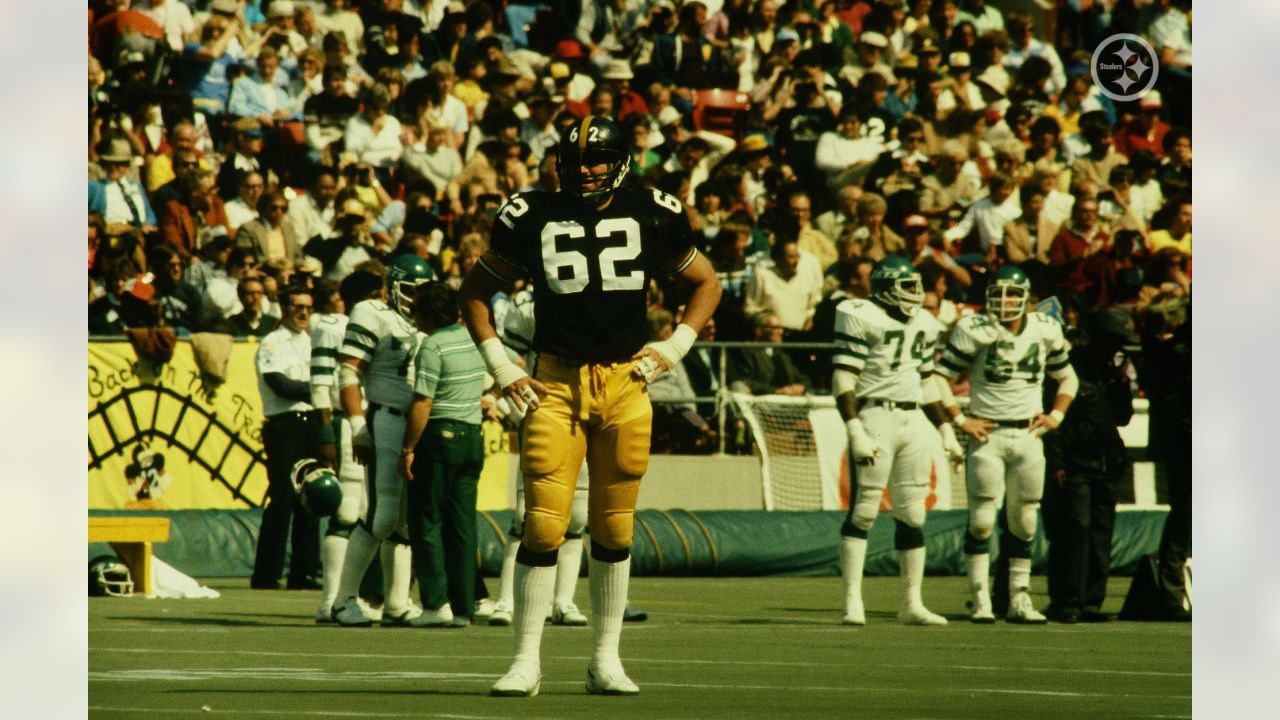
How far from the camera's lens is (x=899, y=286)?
1124cm

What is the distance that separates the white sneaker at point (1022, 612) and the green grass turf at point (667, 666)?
Result: 0.64 feet

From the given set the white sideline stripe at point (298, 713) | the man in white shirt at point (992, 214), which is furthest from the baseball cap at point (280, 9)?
the white sideline stripe at point (298, 713)

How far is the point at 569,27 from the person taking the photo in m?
19.3

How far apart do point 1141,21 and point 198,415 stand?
9060 millimetres

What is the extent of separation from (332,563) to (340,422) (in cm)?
140

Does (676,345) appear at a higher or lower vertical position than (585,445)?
higher

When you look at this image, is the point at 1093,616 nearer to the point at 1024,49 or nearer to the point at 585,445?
the point at 585,445

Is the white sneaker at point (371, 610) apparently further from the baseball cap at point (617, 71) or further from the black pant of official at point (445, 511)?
the baseball cap at point (617, 71)

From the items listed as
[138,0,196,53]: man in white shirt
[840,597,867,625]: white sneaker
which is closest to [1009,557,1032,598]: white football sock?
[840,597,867,625]: white sneaker

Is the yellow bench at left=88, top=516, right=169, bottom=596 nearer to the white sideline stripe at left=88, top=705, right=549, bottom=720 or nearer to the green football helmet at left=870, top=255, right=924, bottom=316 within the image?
the green football helmet at left=870, top=255, right=924, bottom=316

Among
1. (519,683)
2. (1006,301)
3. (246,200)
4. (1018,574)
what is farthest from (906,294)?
(246,200)

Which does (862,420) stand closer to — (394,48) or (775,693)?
(775,693)

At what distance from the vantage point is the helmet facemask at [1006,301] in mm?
11375
